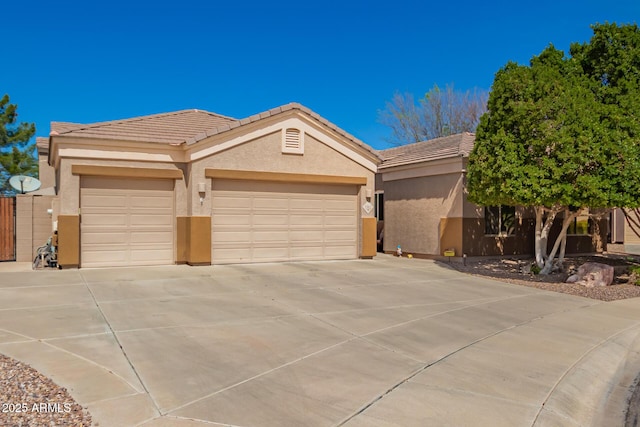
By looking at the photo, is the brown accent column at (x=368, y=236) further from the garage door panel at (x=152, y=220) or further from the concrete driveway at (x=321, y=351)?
the garage door panel at (x=152, y=220)

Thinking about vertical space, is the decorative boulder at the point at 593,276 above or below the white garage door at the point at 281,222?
below

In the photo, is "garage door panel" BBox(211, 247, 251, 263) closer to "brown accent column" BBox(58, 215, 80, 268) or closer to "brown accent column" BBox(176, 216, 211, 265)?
"brown accent column" BBox(176, 216, 211, 265)

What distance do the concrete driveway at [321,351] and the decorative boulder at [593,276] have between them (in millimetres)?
1843

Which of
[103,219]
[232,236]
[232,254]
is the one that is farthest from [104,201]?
[232,254]

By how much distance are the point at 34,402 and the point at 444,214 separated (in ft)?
47.4

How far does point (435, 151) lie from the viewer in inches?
705

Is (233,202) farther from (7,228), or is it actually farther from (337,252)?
(7,228)

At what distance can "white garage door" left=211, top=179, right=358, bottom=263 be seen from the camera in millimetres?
14516

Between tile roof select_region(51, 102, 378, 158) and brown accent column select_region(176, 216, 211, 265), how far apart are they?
2.23 m

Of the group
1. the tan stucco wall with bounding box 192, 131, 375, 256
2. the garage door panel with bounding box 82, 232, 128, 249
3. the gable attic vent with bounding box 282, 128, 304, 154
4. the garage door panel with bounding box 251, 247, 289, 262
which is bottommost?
the garage door panel with bounding box 251, 247, 289, 262

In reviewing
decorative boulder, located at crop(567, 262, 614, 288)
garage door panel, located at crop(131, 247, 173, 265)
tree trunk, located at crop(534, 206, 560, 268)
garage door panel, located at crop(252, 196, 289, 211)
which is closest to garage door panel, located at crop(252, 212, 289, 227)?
garage door panel, located at crop(252, 196, 289, 211)

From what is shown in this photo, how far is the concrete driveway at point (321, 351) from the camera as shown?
15.2 feet

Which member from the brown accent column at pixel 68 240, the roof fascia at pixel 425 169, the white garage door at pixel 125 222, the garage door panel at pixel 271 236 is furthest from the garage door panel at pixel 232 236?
the roof fascia at pixel 425 169

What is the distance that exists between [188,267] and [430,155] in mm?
9380
